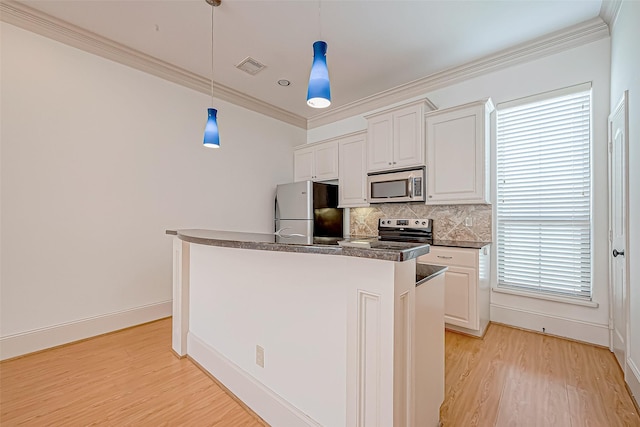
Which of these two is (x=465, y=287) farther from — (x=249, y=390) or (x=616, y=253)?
(x=249, y=390)

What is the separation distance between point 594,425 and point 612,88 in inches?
101

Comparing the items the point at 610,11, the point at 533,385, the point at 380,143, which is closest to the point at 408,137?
the point at 380,143

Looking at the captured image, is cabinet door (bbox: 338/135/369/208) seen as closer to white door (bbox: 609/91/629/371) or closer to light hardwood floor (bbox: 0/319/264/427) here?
white door (bbox: 609/91/629/371)

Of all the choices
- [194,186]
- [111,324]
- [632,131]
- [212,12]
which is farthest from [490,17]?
[111,324]

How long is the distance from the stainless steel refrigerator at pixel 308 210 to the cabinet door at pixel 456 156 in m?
1.44

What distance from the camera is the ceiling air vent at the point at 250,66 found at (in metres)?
3.02

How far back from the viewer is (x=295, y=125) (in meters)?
4.72

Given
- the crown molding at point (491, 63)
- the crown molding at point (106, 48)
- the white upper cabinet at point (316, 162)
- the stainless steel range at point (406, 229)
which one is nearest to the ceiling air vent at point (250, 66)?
the crown molding at point (106, 48)

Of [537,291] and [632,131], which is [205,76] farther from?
[537,291]

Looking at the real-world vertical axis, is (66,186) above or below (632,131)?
below

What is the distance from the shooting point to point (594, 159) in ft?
8.08

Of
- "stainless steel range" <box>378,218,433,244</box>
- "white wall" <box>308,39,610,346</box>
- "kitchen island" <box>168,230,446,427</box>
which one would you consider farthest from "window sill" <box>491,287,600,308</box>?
"kitchen island" <box>168,230,446,427</box>

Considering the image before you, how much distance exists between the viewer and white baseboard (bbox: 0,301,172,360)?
2236 mm

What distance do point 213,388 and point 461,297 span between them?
2.26 meters
